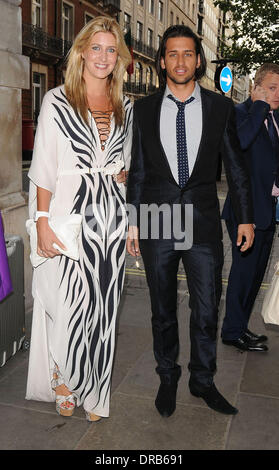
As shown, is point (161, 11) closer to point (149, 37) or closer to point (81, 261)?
point (149, 37)

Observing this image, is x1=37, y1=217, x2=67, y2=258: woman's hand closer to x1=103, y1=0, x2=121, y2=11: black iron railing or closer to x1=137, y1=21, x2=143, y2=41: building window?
x1=103, y1=0, x2=121, y2=11: black iron railing

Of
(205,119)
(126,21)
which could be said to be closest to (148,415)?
(205,119)

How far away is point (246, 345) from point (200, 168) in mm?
1720

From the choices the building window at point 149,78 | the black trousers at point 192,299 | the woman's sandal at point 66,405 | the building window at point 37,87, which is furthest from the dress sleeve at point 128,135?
the building window at point 149,78

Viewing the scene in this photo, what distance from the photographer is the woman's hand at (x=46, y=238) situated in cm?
266

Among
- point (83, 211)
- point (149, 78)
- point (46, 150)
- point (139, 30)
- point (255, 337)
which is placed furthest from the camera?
point (149, 78)

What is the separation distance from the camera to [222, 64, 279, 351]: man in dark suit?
3635 millimetres

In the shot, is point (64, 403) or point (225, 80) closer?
point (64, 403)

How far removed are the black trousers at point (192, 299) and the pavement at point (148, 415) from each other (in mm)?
259

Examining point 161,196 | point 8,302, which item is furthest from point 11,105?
point 161,196

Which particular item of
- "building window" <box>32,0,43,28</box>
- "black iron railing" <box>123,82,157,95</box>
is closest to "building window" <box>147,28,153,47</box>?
"black iron railing" <box>123,82,157,95</box>

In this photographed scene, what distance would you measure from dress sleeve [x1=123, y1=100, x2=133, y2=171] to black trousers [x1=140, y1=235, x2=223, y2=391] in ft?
1.65

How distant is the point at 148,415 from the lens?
2.98 meters
